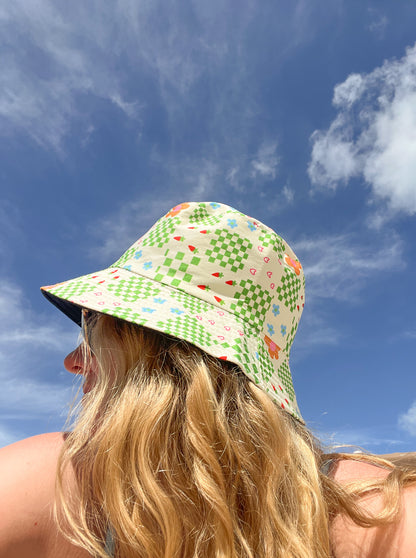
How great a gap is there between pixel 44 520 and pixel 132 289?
2.94ft

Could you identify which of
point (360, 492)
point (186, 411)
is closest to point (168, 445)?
point (186, 411)

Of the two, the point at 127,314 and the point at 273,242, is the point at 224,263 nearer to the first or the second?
the point at 273,242

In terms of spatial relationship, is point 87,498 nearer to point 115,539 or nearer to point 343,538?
point 115,539

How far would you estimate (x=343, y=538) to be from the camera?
160 centimetres

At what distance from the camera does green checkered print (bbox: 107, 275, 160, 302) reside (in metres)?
1.83

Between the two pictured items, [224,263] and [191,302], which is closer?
[191,302]

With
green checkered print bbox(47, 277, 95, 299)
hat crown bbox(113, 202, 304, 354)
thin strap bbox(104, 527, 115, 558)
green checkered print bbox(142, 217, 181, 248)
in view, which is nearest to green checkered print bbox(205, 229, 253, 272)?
hat crown bbox(113, 202, 304, 354)

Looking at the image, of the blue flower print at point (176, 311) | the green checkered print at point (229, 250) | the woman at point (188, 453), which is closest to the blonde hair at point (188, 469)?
the woman at point (188, 453)

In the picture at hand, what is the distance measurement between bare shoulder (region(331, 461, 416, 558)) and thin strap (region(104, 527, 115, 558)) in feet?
2.64

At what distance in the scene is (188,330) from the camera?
1683mm

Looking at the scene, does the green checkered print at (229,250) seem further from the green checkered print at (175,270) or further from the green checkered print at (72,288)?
the green checkered print at (72,288)

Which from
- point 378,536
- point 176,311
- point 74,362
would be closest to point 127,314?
point 176,311

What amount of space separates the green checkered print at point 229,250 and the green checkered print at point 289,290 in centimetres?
24

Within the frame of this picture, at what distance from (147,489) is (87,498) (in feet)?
0.71
